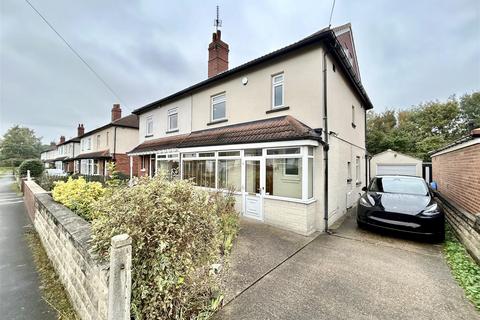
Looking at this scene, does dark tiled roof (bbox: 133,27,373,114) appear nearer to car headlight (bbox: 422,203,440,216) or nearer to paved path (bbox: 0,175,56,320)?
car headlight (bbox: 422,203,440,216)

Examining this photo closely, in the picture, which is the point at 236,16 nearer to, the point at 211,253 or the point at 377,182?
the point at 377,182

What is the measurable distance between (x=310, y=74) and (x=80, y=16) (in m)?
8.25

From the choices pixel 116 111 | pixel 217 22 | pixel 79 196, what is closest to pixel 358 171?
pixel 217 22

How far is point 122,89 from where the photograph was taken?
15.7 meters

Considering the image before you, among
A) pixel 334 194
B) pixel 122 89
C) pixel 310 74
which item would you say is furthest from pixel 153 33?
pixel 334 194

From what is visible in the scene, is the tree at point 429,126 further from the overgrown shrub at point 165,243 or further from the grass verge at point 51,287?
the grass verge at point 51,287

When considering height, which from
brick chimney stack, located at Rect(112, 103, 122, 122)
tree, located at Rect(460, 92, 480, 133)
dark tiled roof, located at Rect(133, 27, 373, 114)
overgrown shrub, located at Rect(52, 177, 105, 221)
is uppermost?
tree, located at Rect(460, 92, 480, 133)

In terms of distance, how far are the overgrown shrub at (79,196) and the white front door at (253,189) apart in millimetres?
4602

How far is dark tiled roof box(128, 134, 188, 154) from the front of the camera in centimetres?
1200

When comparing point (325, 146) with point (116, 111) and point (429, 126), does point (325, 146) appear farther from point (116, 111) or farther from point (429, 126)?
point (429, 126)

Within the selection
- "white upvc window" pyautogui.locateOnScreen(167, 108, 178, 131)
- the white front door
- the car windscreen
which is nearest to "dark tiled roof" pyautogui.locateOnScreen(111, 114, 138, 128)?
"white upvc window" pyautogui.locateOnScreen(167, 108, 178, 131)

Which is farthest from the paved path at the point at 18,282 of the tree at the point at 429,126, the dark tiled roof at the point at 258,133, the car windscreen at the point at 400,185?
the tree at the point at 429,126

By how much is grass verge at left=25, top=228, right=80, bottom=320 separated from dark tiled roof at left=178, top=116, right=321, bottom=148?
5859mm

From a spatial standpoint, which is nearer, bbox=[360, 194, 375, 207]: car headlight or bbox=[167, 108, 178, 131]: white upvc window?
bbox=[360, 194, 375, 207]: car headlight
